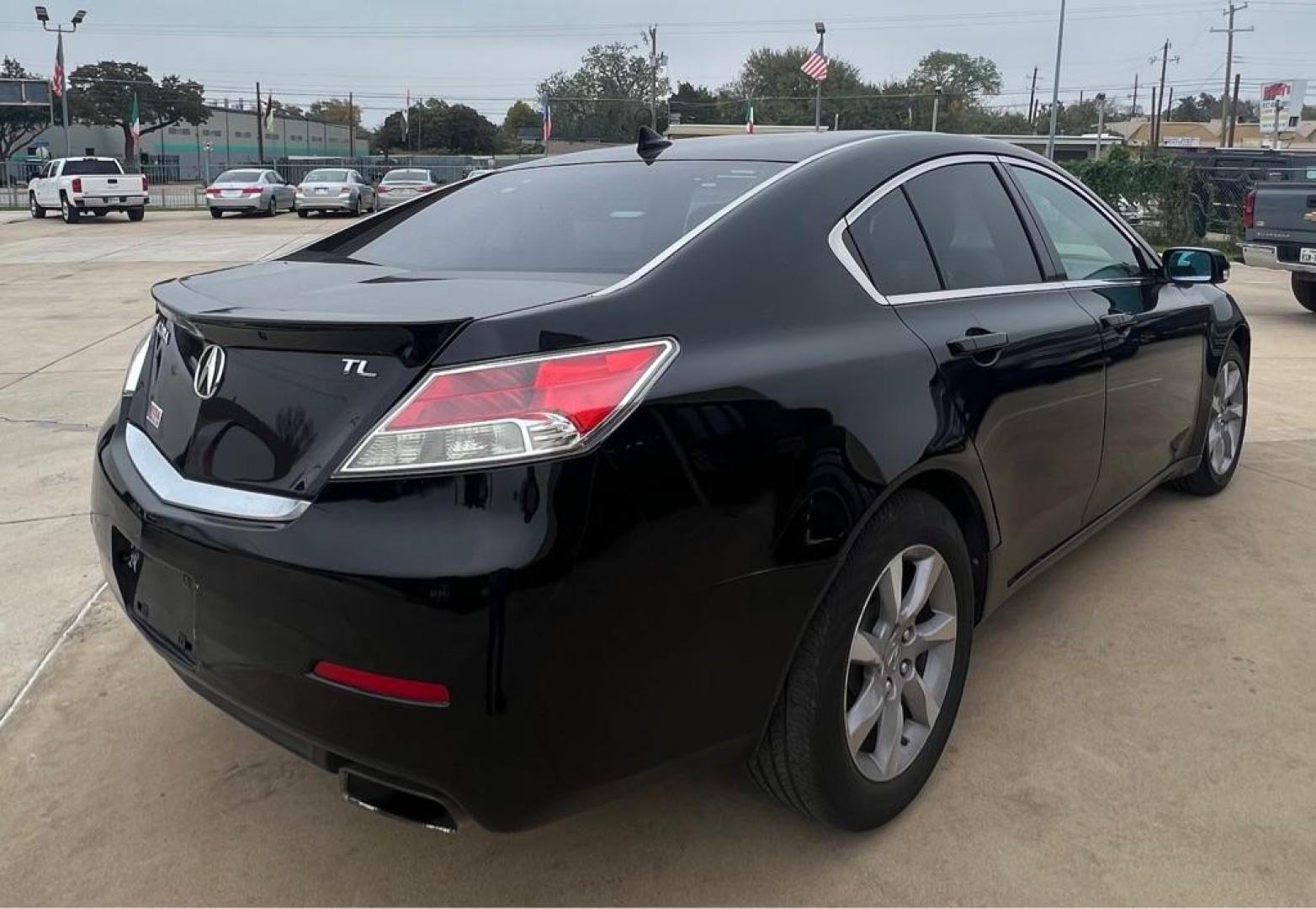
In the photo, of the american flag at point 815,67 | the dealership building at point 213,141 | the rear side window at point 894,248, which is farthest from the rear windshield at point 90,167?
the dealership building at point 213,141

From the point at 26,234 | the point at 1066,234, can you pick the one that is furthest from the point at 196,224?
the point at 1066,234

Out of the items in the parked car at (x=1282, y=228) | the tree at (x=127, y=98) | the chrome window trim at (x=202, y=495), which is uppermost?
the tree at (x=127, y=98)

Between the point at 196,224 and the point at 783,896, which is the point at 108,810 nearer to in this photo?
the point at 783,896

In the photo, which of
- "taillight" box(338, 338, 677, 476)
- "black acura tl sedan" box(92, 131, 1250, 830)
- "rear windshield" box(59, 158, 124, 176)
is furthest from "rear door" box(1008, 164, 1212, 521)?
"rear windshield" box(59, 158, 124, 176)

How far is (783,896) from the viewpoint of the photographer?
7.20 feet

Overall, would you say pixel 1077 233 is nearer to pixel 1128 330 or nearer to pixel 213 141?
pixel 1128 330

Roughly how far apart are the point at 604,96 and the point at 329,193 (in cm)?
6466

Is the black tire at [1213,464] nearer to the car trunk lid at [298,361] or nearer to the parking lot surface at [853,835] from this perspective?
the parking lot surface at [853,835]

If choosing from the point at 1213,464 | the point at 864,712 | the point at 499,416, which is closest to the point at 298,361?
the point at 499,416

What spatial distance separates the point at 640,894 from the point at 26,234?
26.6 metres

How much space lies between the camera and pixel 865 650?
226 centimetres

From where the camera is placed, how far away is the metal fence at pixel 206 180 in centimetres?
4206

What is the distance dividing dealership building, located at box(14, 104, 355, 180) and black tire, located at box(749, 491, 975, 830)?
6656 cm

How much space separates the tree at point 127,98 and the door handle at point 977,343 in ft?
269
